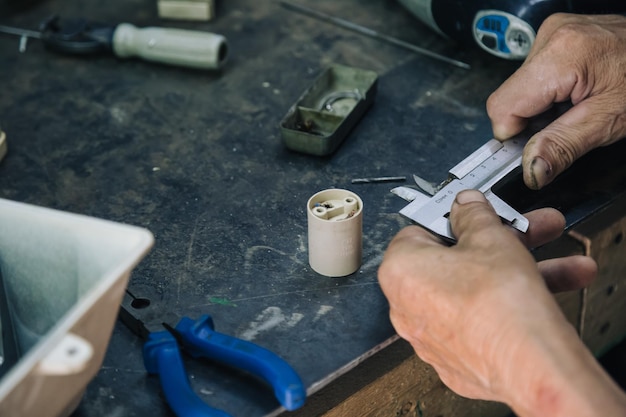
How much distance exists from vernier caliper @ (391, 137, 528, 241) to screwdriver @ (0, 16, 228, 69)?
0.53 meters

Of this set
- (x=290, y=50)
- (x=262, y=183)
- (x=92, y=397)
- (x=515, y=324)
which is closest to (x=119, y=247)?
(x=92, y=397)

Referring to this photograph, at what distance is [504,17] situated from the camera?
4.47ft

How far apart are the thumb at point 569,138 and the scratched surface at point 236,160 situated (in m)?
0.18

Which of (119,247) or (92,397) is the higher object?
(119,247)

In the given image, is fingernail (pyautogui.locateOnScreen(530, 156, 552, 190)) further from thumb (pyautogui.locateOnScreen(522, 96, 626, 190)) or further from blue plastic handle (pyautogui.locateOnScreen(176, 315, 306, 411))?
Result: blue plastic handle (pyautogui.locateOnScreen(176, 315, 306, 411))

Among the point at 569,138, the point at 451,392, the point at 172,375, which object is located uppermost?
the point at 569,138

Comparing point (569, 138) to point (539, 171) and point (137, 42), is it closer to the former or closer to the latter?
point (539, 171)

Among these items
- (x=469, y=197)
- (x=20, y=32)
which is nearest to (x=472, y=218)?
(x=469, y=197)

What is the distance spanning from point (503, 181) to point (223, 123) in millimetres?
510

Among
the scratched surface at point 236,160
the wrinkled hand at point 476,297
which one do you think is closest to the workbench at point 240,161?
the scratched surface at point 236,160

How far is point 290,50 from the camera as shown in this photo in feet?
5.29

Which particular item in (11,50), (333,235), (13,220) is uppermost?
(13,220)

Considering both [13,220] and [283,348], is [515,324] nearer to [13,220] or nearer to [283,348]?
[283,348]

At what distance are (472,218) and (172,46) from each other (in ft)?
2.61
